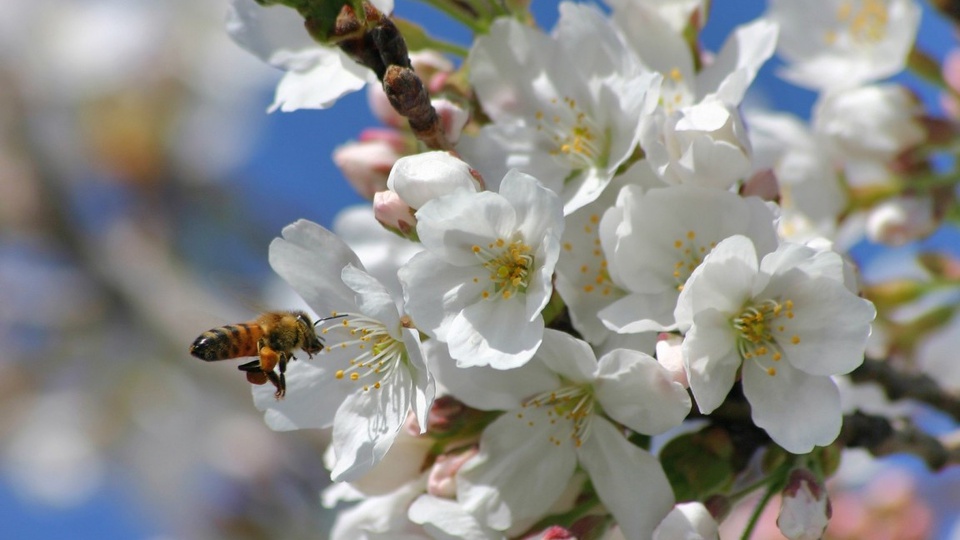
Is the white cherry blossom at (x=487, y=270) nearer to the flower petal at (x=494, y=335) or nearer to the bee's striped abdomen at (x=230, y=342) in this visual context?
the flower petal at (x=494, y=335)

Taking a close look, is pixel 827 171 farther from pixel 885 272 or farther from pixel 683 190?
pixel 683 190

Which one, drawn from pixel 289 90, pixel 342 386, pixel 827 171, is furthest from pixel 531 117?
pixel 827 171

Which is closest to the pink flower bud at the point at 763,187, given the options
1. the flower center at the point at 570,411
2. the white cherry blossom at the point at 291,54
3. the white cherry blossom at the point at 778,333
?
the white cherry blossom at the point at 778,333

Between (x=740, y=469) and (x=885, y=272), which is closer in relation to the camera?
(x=740, y=469)

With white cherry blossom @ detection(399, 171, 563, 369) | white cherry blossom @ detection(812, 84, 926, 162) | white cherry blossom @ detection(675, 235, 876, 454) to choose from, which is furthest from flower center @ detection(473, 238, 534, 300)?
white cherry blossom @ detection(812, 84, 926, 162)

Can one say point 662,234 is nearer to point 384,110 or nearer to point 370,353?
point 370,353

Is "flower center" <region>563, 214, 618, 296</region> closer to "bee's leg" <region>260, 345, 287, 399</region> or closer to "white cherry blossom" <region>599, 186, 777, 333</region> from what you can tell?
"white cherry blossom" <region>599, 186, 777, 333</region>

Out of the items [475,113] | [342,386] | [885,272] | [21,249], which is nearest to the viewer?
[342,386]
